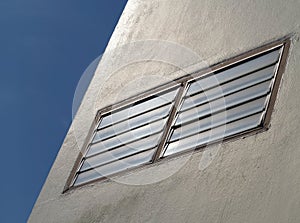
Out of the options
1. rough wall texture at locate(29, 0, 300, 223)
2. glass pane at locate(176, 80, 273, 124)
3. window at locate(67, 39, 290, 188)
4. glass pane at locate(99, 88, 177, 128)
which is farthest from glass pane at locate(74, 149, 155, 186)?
glass pane at locate(99, 88, 177, 128)

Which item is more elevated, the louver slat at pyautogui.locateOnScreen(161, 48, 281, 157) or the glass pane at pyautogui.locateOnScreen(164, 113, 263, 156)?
the louver slat at pyautogui.locateOnScreen(161, 48, 281, 157)

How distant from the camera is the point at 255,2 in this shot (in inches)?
167

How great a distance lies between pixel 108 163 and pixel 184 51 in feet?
3.14

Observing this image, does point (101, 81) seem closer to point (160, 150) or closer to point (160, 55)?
point (160, 55)

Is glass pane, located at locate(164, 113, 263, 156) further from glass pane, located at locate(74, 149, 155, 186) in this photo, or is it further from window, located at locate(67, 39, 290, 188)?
glass pane, located at locate(74, 149, 155, 186)

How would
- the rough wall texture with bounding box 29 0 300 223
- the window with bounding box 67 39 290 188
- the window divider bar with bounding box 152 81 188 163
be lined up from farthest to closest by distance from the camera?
the window divider bar with bounding box 152 81 188 163 < the window with bounding box 67 39 290 188 < the rough wall texture with bounding box 29 0 300 223

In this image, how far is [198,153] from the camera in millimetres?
3719

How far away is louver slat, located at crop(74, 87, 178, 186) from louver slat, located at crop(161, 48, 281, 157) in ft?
0.58

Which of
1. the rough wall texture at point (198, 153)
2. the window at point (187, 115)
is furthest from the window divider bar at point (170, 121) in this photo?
the rough wall texture at point (198, 153)

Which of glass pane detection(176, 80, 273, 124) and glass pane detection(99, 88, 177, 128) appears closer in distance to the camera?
glass pane detection(176, 80, 273, 124)

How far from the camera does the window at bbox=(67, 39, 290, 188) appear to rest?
3736 mm

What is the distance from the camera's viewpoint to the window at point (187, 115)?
12.3 feet

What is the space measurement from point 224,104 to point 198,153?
0.42 metres

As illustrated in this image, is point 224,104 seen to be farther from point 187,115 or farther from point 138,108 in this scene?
point 138,108
